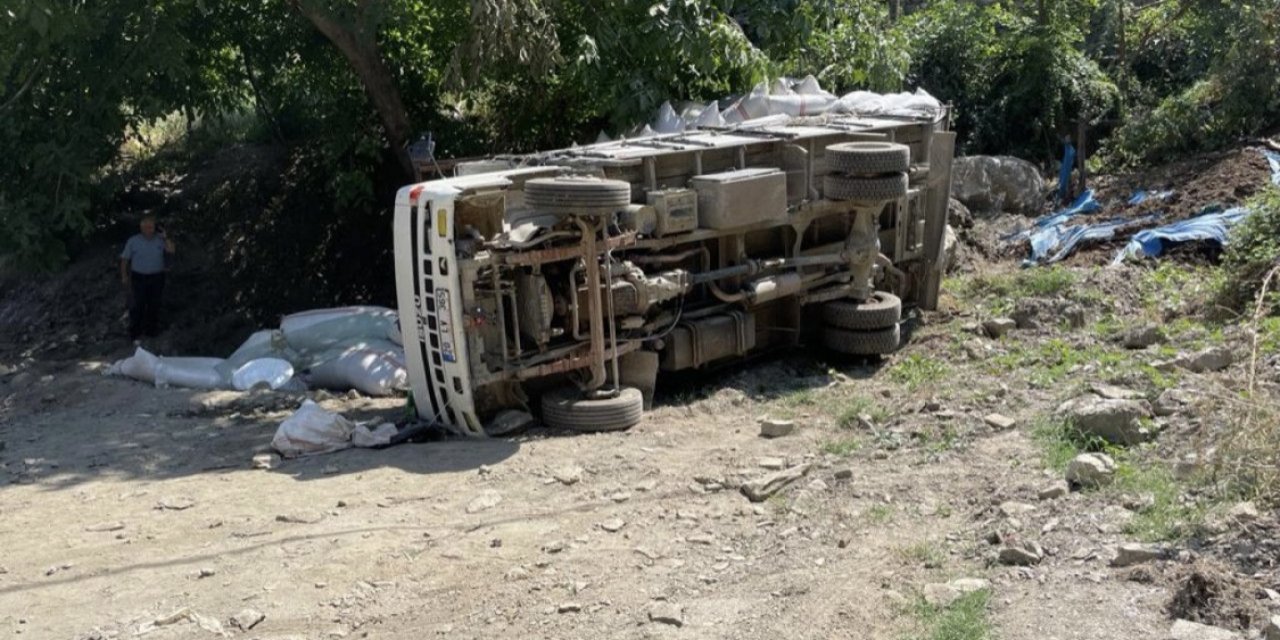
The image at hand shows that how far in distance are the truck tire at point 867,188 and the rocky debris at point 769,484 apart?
366cm

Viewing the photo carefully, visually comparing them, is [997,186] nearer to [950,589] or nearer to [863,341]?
[863,341]

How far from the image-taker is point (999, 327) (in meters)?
11.9

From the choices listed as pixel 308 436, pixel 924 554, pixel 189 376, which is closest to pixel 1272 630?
pixel 924 554

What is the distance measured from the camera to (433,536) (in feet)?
23.5

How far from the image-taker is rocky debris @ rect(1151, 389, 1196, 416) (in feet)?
25.3

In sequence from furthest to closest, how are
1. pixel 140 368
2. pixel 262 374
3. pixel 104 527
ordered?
pixel 140 368
pixel 262 374
pixel 104 527

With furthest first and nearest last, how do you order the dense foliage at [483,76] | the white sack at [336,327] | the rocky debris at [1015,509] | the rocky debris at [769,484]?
the dense foliage at [483,76] → the white sack at [336,327] → the rocky debris at [769,484] → the rocky debris at [1015,509]

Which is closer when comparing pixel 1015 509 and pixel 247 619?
pixel 247 619

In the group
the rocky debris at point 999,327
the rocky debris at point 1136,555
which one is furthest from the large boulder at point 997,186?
the rocky debris at point 1136,555

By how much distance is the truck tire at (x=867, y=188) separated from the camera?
10891 mm

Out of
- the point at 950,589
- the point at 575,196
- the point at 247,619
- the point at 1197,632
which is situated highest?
the point at 575,196

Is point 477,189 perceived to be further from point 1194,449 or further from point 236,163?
point 236,163

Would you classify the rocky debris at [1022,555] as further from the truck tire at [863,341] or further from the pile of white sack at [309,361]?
the pile of white sack at [309,361]

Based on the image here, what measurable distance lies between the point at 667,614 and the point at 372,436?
13.1ft
